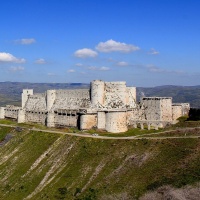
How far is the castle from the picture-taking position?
10006 centimetres

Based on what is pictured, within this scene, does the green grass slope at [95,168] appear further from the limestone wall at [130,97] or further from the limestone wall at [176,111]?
the limestone wall at [176,111]

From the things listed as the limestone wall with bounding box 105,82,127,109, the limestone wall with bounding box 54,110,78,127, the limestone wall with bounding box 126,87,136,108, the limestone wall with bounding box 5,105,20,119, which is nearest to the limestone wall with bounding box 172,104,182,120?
the limestone wall with bounding box 126,87,136,108

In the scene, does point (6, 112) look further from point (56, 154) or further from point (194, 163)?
point (194, 163)

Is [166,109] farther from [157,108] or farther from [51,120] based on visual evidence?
[51,120]

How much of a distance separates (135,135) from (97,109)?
1497 cm

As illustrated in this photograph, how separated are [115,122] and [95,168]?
23.0 metres

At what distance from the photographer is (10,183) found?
275ft

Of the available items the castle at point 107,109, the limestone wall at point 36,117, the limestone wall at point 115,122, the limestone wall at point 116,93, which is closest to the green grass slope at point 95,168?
the limestone wall at point 115,122

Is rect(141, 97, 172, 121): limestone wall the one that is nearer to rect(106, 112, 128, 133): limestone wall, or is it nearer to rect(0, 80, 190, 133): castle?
rect(0, 80, 190, 133): castle

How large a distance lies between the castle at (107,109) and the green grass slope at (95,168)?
989 centimetres

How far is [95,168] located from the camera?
7775 cm

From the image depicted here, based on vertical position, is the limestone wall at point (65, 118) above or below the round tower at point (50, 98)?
below

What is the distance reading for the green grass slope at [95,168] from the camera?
66225 millimetres

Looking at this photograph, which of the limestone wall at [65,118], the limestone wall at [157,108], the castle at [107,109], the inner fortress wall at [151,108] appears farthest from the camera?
the inner fortress wall at [151,108]
